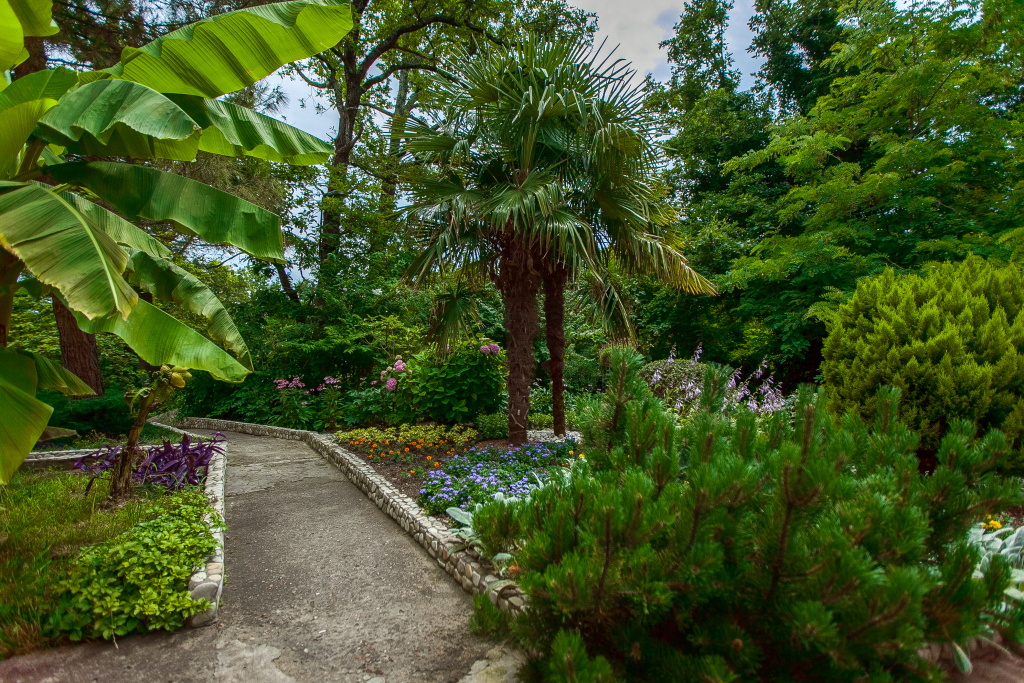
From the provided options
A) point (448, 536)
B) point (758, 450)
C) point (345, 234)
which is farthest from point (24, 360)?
point (345, 234)

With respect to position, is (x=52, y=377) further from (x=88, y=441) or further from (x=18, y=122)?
(x=88, y=441)

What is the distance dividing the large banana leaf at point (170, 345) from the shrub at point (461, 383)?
16.0ft

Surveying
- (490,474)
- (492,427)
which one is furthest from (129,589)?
(492,427)

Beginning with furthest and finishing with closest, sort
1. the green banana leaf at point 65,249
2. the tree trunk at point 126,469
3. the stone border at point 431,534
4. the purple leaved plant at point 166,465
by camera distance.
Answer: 1. the purple leaved plant at point 166,465
2. the tree trunk at point 126,469
3. the stone border at point 431,534
4. the green banana leaf at point 65,249

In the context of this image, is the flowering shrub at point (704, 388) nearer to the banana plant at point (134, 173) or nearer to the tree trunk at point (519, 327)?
the tree trunk at point (519, 327)

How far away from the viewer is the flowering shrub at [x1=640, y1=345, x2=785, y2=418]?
2605 mm

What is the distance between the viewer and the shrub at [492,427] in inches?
323

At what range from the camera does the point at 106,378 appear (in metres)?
11.6

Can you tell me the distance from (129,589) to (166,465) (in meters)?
2.77

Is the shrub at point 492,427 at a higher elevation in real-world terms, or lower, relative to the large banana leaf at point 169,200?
lower

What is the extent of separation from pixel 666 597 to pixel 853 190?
32.0 feet

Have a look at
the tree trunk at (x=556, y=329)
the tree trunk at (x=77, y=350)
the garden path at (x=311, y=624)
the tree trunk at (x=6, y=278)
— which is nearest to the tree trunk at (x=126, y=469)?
the garden path at (x=311, y=624)

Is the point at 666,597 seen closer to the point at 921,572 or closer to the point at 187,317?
the point at 921,572

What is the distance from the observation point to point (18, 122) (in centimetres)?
325
